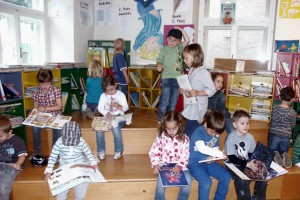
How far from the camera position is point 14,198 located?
8.75 feet

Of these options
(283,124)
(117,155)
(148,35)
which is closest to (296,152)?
(283,124)

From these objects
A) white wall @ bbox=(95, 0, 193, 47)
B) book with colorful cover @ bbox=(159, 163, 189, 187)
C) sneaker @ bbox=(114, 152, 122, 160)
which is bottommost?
sneaker @ bbox=(114, 152, 122, 160)

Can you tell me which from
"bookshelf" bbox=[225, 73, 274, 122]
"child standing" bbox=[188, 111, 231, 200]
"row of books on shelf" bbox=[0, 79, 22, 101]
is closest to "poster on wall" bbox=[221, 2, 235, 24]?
"bookshelf" bbox=[225, 73, 274, 122]

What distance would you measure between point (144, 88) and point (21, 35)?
214 centimetres

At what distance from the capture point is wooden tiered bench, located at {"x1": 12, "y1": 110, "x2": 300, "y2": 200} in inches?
105

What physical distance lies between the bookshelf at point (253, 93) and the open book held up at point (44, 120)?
8.35ft

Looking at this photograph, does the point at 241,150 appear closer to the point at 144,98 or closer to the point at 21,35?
the point at 144,98

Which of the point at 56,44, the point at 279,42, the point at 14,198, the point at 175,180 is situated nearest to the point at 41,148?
the point at 14,198

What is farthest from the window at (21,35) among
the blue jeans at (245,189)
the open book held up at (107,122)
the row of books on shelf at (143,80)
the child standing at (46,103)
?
the blue jeans at (245,189)

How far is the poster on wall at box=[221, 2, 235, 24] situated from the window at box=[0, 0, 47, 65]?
2.99 metres

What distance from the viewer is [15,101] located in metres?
3.38

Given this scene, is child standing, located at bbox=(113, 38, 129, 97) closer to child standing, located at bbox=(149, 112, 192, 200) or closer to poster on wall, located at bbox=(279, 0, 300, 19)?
child standing, located at bbox=(149, 112, 192, 200)

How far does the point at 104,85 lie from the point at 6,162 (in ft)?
4.07

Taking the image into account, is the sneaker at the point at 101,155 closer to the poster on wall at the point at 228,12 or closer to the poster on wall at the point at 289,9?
the poster on wall at the point at 228,12
